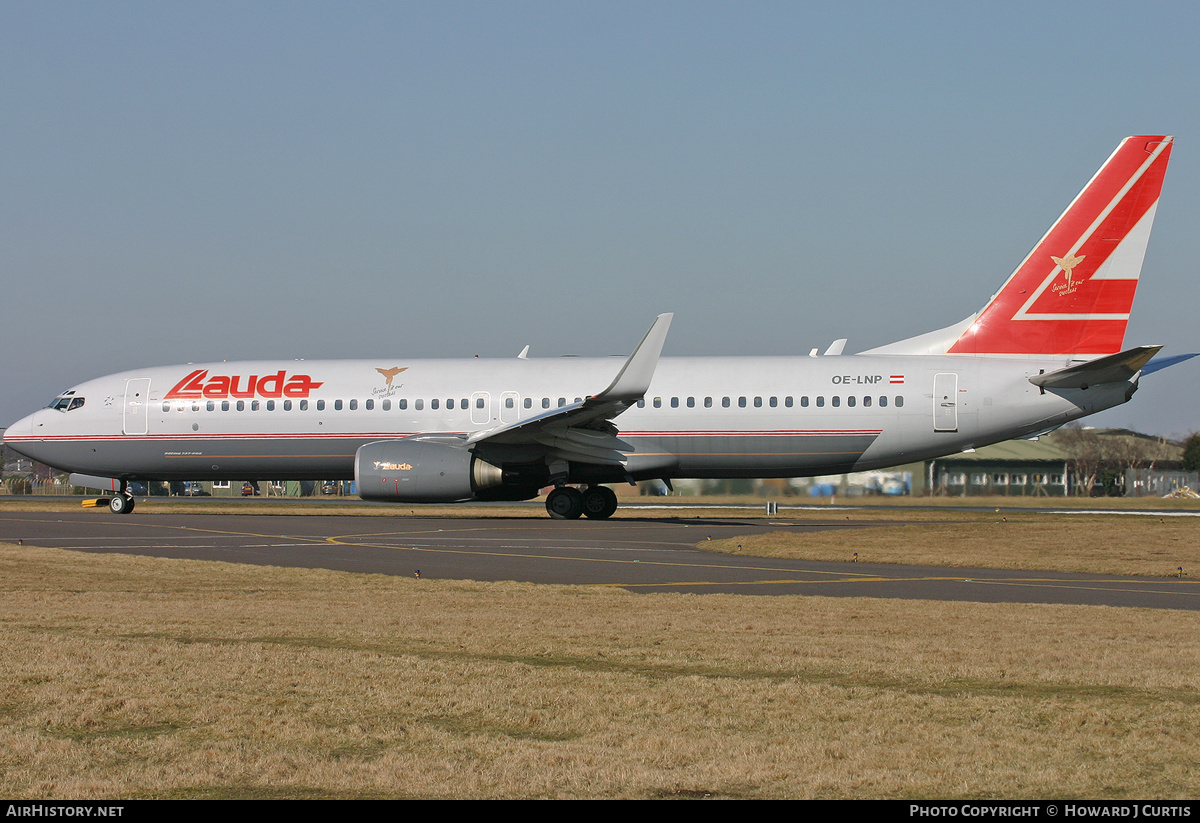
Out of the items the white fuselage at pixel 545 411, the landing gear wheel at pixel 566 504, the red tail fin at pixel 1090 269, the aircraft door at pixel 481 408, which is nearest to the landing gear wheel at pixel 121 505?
the white fuselage at pixel 545 411

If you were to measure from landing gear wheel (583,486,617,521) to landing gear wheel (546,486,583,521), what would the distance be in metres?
0.16

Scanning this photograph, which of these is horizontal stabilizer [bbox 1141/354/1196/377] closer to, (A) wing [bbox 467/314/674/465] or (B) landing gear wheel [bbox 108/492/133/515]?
(A) wing [bbox 467/314/674/465]

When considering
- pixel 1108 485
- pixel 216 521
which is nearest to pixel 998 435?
pixel 216 521

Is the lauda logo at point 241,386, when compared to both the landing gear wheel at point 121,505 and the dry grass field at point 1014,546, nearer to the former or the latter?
the landing gear wheel at point 121,505

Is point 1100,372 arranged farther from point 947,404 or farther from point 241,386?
point 241,386

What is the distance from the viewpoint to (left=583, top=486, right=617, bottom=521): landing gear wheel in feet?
99.5

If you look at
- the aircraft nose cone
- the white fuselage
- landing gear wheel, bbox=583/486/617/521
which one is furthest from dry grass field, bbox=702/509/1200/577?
the aircraft nose cone

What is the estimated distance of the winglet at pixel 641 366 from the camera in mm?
25172

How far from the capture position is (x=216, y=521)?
29.5m

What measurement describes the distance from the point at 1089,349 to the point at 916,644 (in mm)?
21521

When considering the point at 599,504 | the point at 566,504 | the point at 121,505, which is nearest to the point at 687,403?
the point at 599,504

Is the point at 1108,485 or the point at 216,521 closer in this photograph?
the point at 216,521
